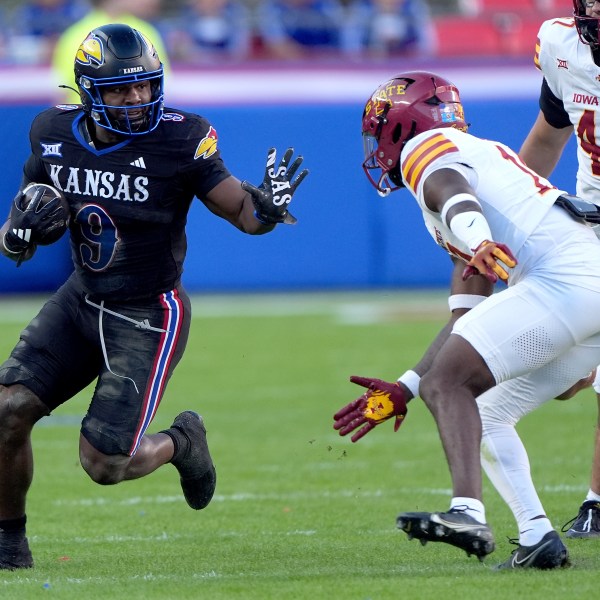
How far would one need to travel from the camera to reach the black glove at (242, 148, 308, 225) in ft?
15.4

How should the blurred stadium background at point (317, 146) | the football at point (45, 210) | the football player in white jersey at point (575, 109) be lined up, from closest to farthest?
the football at point (45, 210) < the football player in white jersey at point (575, 109) < the blurred stadium background at point (317, 146)

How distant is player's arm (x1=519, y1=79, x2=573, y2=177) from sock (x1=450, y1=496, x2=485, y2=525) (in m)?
1.71

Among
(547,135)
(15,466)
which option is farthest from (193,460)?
(547,135)

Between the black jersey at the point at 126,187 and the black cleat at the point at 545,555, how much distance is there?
5.30ft

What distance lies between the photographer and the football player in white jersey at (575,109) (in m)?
5.11

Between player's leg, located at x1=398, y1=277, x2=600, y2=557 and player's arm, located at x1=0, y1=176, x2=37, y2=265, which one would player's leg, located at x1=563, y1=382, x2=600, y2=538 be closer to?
player's leg, located at x1=398, y1=277, x2=600, y2=557

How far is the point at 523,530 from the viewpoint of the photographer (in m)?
4.41

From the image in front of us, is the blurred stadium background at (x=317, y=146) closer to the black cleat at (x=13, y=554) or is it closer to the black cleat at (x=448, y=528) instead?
the black cleat at (x=13, y=554)

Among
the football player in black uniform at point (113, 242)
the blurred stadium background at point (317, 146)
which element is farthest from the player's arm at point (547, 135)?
the blurred stadium background at point (317, 146)

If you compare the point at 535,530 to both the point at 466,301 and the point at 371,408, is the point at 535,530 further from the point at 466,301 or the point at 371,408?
the point at 466,301

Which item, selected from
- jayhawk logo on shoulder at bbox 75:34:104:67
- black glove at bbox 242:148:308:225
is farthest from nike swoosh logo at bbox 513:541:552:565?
jayhawk logo on shoulder at bbox 75:34:104:67

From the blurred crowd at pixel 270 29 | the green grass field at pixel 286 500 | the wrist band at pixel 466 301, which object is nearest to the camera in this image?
the green grass field at pixel 286 500

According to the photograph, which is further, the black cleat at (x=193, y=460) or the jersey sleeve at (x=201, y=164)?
the black cleat at (x=193, y=460)

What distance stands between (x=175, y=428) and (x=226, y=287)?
8.85m
